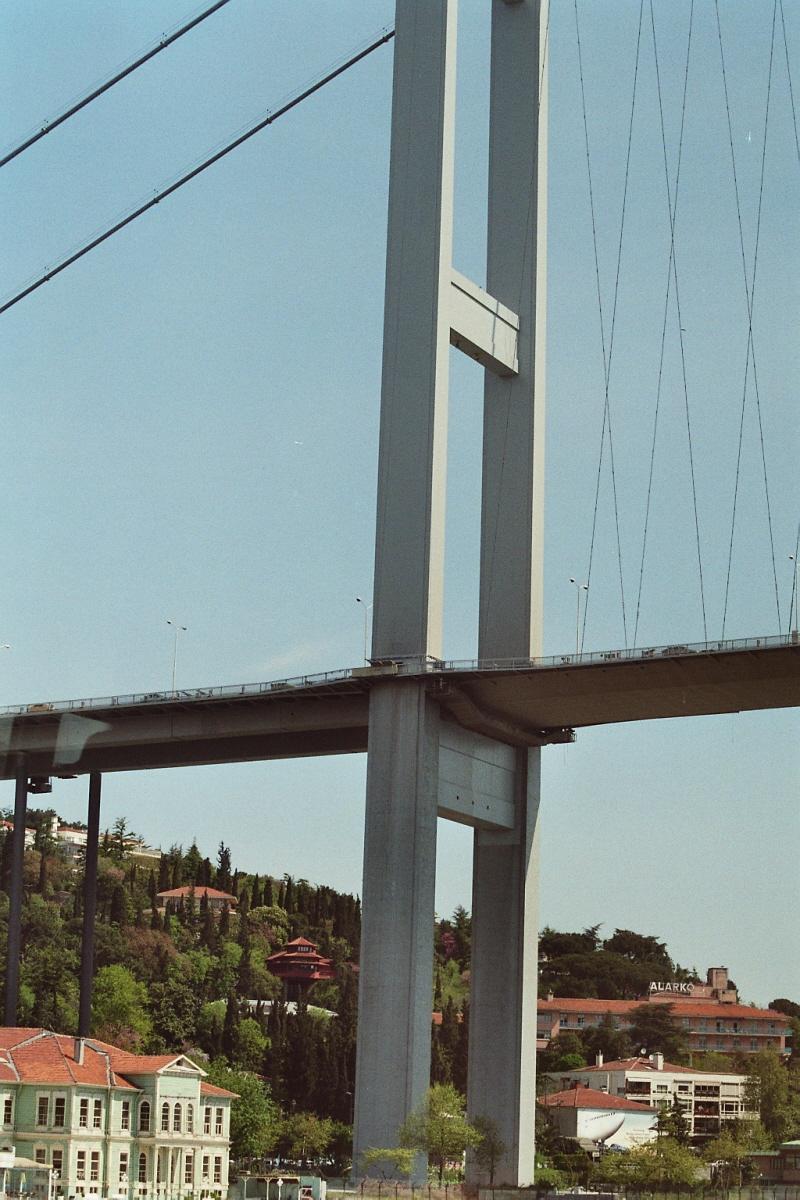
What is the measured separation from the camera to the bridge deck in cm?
4122

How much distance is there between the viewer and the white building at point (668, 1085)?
7456 centimetres

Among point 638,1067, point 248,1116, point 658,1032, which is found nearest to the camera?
point 248,1116

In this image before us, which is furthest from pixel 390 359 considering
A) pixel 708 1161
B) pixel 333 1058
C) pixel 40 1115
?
pixel 333 1058

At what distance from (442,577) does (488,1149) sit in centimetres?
1249

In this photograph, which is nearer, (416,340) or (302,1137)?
(416,340)

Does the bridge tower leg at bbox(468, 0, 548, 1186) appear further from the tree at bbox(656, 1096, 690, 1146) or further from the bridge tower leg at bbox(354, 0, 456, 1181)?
the tree at bbox(656, 1096, 690, 1146)

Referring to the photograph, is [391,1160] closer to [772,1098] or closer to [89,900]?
[89,900]

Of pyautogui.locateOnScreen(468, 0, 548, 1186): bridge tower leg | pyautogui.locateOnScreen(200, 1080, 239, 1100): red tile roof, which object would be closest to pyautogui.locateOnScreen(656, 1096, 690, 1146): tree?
pyautogui.locateOnScreen(468, 0, 548, 1186): bridge tower leg

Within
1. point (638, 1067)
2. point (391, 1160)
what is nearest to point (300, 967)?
point (638, 1067)

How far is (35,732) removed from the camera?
51.1m

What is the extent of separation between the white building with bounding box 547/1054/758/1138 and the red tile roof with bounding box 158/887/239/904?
15.4 meters

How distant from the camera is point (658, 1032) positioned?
87.0 m

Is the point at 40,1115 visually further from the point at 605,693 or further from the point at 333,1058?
the point at 333,1058

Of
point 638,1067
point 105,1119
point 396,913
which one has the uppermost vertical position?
point 396,913
